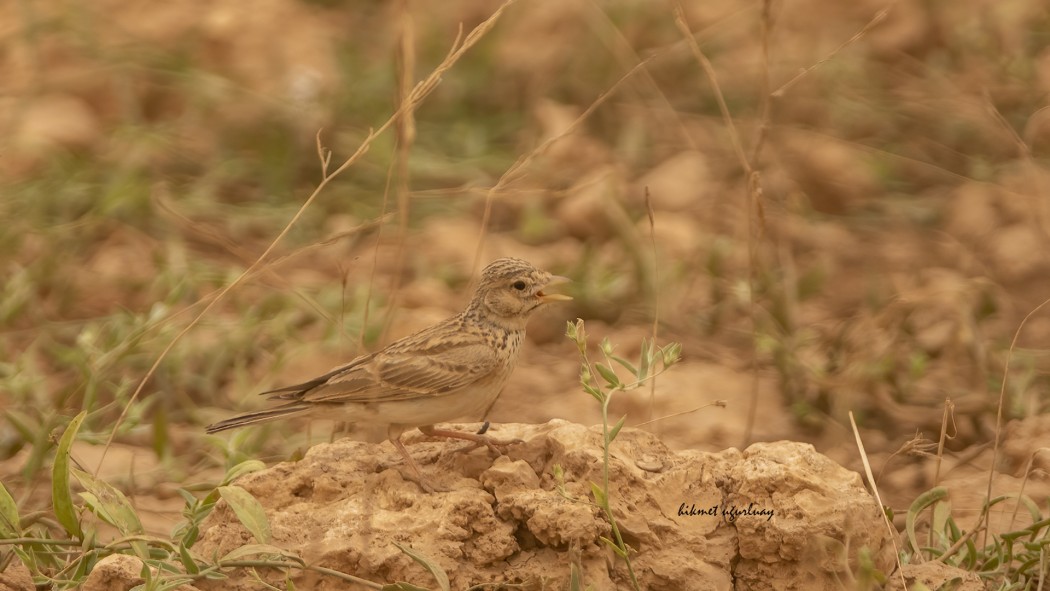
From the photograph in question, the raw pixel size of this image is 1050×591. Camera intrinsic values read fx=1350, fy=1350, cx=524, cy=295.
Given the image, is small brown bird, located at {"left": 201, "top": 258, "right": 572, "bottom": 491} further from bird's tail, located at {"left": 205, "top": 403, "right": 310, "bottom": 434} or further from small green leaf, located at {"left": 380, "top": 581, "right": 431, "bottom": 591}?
small green leaf, located at {"left": 380, "top": 581, "right": 431, "bottom": 591}

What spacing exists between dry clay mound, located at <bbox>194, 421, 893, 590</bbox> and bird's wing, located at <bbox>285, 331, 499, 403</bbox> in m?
0.34

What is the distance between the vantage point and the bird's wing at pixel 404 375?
4410 millimetres

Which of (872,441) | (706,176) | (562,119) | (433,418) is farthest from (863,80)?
(433,418)

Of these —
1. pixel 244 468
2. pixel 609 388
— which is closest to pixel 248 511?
pixel 244 468

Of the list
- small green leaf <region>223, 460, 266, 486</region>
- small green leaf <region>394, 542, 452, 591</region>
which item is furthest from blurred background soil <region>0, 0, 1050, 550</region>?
small green leaf <region>394, 542, 452, 591</region>

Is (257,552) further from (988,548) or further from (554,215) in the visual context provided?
(554,215)

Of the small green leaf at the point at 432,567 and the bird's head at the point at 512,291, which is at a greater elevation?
the bird's head at the point at 512,291

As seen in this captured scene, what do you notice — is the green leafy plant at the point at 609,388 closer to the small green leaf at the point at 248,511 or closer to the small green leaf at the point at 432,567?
the small green leaf at the point at 432,567

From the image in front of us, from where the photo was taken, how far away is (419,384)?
14.4ft

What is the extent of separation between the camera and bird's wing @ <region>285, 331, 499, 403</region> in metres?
4.41

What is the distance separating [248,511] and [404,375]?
0.78 meters

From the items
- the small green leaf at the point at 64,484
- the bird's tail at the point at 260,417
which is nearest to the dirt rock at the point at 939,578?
the bird's tail at the point at 260,417

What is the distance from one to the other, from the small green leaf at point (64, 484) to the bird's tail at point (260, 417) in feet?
1.37

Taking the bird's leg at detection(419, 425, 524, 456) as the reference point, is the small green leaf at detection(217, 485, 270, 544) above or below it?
above
